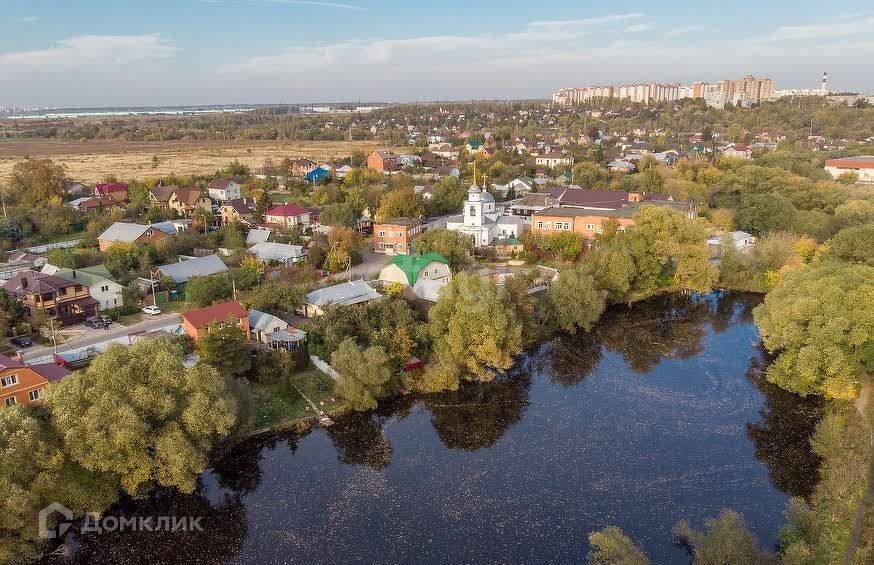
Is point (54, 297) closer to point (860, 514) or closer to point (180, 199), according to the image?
point (180, 199)

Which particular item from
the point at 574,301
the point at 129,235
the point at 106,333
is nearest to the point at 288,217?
the point at 129,235

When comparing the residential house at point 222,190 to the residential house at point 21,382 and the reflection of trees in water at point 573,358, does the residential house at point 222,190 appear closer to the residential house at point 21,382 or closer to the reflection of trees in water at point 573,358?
the reflection of trees in water at point 573,358

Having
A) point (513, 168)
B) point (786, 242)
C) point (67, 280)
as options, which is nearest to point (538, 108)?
point (513, 168)

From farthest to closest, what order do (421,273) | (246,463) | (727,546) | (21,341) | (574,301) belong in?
(421,273), (574,301), (21,341), (246,463), (727,546)

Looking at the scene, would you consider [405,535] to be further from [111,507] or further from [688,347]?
[688,347]

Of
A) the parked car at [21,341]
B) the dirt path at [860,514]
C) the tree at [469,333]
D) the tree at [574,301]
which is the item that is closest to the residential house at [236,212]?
the parked car at [21,341]

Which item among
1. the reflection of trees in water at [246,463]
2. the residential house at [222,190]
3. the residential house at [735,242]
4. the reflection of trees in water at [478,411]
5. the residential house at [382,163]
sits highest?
the residential house at [382,163]

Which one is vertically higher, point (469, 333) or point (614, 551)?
point (469, 333)
